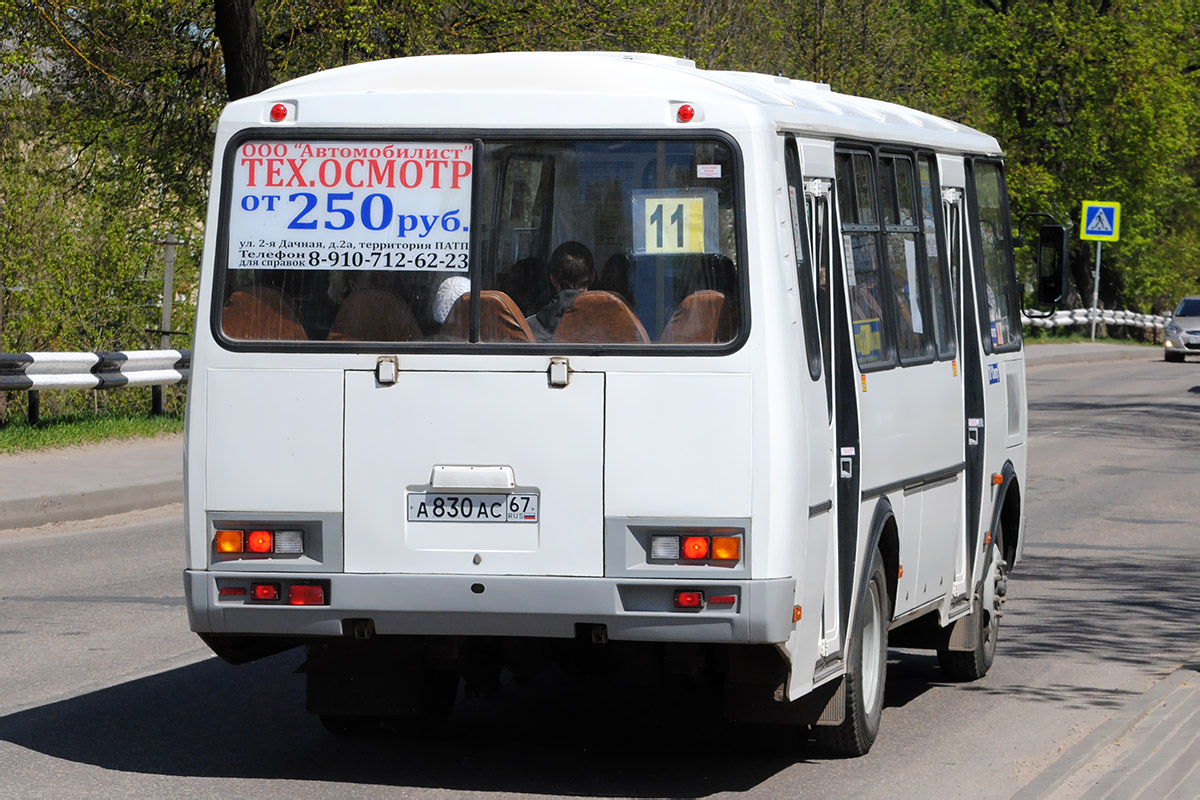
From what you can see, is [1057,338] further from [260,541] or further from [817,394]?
[260,541]

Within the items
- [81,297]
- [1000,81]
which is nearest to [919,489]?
[81,297]

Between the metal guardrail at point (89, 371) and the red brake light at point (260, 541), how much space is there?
36.1ft

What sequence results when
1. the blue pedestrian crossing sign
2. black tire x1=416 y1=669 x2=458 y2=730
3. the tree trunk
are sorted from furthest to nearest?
the blue pedestrian crossing sign < the tree trunk < black tire x1=416 y1=669 x2=458 y2=730

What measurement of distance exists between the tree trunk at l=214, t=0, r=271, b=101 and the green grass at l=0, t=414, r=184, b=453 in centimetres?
380

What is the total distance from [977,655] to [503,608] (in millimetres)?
3584

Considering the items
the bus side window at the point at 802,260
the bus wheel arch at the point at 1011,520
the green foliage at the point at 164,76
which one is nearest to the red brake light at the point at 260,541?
the bus side window at the point at 802,260

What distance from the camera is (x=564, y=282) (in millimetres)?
6520

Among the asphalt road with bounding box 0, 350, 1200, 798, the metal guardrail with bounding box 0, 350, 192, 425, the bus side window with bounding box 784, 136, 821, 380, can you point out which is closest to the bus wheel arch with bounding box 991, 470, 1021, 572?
the asphalt road with bounding box 0, 350, 1200, 798

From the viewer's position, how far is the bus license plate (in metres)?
6.36

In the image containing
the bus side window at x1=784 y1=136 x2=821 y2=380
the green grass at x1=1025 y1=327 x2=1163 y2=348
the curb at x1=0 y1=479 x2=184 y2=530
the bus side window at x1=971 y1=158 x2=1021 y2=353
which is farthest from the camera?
the green grass at x1=1025 y1=327 x2=1163 y2=348

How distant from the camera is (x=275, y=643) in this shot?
6.95m

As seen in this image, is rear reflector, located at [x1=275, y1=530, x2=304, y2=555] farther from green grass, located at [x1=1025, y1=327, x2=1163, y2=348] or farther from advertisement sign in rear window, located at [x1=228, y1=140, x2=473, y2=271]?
green grass, located at [x1=1025, y1=327, x2=1163, y2=348]

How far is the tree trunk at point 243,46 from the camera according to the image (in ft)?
68.2

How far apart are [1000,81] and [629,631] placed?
5400cm
